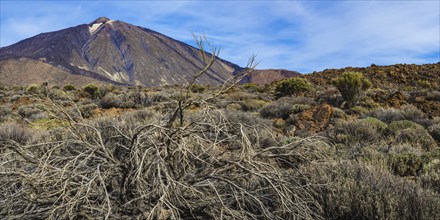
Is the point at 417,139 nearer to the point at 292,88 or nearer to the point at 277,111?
the point at 277,111

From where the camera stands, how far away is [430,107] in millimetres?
12391

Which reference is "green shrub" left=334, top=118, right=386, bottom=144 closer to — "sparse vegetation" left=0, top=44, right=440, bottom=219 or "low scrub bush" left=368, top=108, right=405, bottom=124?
"low scrub bush" left=368, top=108, right=405, bottom=124

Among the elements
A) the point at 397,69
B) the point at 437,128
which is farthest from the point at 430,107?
the point at 397,69

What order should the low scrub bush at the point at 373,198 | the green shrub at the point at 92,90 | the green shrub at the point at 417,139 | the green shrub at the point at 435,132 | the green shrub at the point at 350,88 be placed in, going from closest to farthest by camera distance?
the low scrub bush at the point at 373,198, the green shrub at the point at 417,139, the green shrub at the point at 435,132, the green shrub at the point at 350,88, the green shrub at the point at 92,90

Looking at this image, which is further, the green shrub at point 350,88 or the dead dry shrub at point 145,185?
the green shrub at point 350,88

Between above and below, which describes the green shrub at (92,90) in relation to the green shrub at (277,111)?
above

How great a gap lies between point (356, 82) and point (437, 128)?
662cm

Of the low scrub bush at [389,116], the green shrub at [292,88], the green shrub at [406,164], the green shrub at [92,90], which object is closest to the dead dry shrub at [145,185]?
the green shrub at [406,164]

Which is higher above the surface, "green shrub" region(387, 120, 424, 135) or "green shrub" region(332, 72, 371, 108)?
"green shrub" region(332, 72, 371, 108)

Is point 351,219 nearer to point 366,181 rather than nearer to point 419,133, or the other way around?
point 366,181

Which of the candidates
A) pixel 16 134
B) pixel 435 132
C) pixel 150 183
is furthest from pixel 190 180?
pixel 435 132

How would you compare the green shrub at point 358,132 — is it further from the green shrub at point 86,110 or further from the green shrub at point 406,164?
the green shrub at point 86,110

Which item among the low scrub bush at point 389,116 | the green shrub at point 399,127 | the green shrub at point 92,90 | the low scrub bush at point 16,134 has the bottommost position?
the low scrub bush at point 16,134

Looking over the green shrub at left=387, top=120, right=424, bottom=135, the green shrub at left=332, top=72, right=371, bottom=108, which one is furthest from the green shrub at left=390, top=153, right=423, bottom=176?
the green shrub at left=332, top=72, right=371, bottom=108
